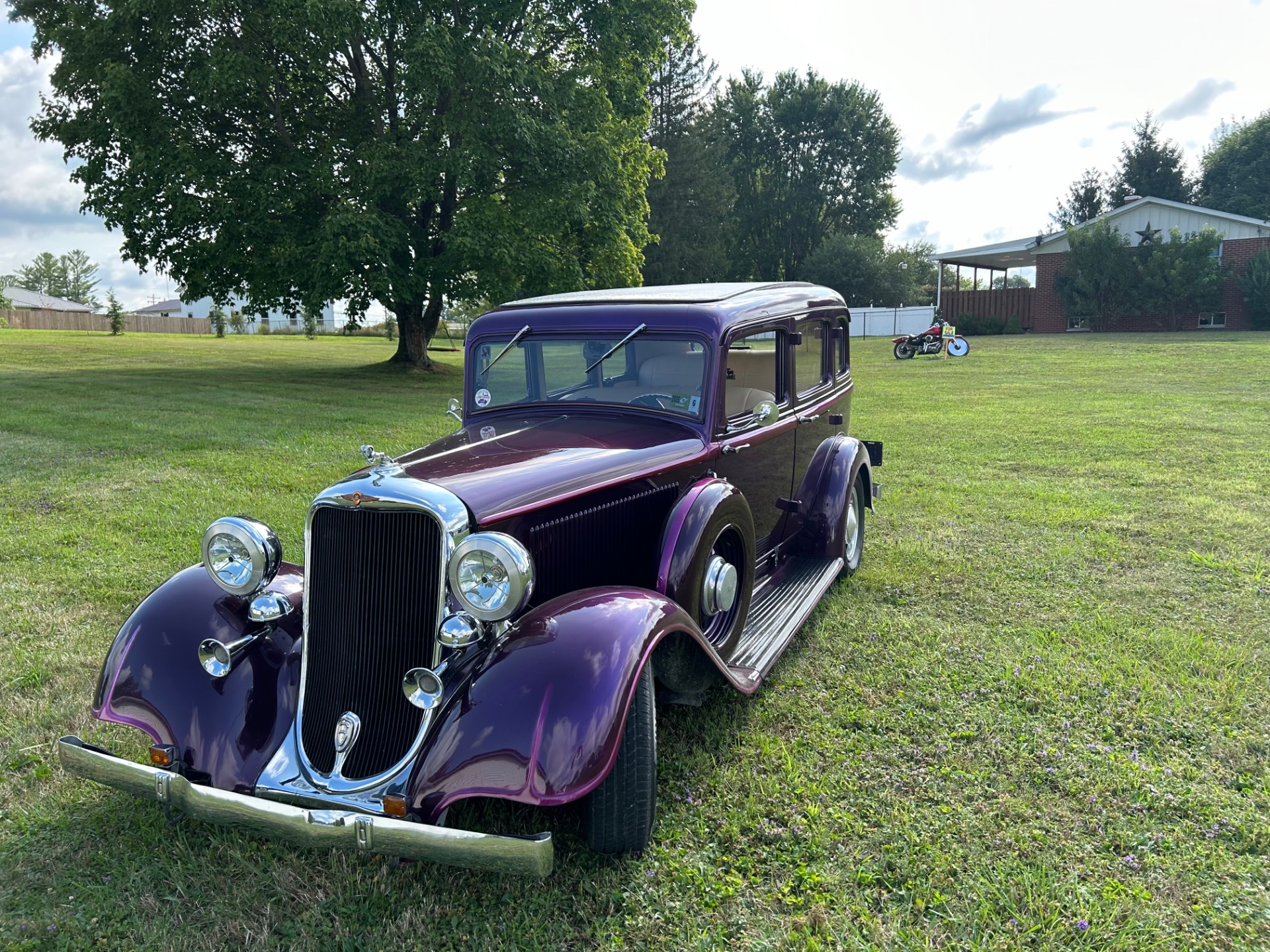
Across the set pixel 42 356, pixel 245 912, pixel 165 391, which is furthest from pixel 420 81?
pixel 245 912

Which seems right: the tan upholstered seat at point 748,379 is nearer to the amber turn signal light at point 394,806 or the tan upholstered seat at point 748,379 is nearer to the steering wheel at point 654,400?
the steering wheel at point 654,400

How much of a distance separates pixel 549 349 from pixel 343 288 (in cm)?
1299

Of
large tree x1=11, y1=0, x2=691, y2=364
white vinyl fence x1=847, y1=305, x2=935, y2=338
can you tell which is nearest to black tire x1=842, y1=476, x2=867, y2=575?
large tree x1=11, y1=0, x2=691, y2=364

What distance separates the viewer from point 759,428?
437 cm

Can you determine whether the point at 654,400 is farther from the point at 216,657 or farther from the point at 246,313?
the point at 246,313

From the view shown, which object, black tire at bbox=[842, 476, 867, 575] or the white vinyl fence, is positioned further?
the white vinyl fence

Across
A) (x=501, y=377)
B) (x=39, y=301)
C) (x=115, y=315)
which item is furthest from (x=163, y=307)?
(x=501, y=377)

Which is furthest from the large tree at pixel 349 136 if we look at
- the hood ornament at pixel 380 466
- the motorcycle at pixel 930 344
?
the hood ornament at pixel 380 466

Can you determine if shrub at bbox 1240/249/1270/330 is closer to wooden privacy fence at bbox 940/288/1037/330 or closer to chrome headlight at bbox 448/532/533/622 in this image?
wooden privacy fence at bbox 940/288/1037/330

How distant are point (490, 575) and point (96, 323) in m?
56.5

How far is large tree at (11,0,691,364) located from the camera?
50.6ft

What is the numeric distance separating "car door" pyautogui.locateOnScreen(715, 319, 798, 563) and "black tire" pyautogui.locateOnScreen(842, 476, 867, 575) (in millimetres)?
440

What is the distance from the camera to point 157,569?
5.46 meters

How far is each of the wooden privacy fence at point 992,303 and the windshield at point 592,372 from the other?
33.5m
